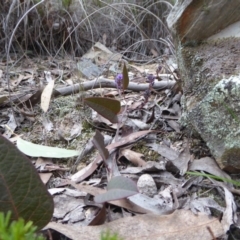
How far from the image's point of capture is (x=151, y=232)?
2.64 ft

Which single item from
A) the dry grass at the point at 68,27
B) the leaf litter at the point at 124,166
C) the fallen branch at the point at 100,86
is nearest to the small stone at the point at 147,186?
the leaf litter at the point at 124,166

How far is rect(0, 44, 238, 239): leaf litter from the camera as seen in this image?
83 cm

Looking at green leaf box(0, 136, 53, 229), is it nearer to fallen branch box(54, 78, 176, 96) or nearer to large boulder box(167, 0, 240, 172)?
large boulder box(167, 0, 240, 172)

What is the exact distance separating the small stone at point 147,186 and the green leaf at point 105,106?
0.78 feet

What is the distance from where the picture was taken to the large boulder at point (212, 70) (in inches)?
40.1

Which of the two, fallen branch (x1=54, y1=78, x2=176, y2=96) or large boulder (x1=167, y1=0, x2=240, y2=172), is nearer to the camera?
large boulder (x1=167, y1=0, x2=240, y2=172)

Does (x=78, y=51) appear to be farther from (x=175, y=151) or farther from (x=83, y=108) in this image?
(x=175, y=151)

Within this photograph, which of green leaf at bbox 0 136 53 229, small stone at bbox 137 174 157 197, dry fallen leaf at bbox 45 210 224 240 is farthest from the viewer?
small stone at bbox 137 174 157 197

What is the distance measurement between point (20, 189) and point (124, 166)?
0.46m

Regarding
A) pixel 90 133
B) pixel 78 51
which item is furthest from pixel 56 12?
pixel 90 133

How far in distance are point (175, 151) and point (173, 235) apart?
0.39m

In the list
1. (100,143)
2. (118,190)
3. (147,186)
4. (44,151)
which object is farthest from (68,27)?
(118,190)

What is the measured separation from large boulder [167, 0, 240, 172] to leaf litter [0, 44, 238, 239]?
0.08m

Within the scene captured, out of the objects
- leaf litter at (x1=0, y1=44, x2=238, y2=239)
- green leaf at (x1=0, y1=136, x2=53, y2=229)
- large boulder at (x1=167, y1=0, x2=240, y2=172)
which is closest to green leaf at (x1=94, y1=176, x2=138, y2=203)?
leaf litter at (x1=0, y1=44, x2=238, y2=239)
